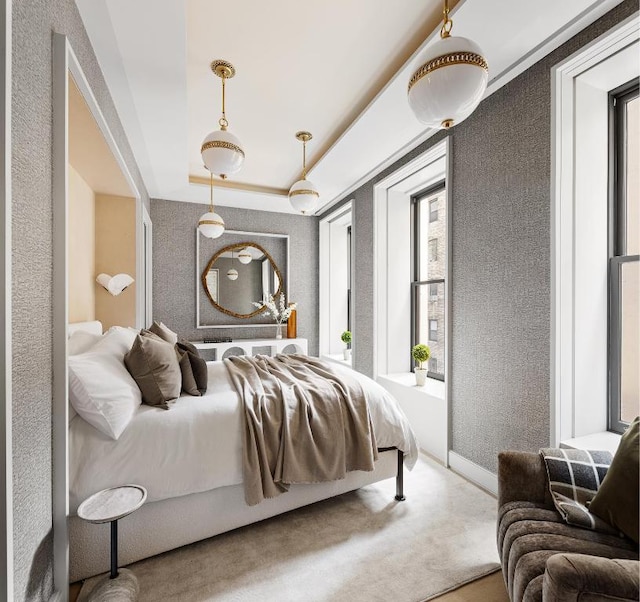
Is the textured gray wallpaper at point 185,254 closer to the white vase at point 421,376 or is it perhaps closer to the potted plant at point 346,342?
the potted plant at point 346,342

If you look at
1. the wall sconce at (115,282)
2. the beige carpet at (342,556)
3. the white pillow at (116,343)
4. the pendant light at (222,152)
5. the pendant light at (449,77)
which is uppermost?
the pendant light at (222,152)

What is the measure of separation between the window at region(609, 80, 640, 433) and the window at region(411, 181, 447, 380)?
150 cm

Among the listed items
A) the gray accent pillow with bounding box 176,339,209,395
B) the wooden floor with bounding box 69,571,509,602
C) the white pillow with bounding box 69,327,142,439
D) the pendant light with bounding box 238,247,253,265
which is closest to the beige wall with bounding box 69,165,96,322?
the gray accent pillow with bounding box 176,339,209,395

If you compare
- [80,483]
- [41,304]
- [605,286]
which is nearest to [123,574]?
[80,483]

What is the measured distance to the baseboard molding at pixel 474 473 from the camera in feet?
7.78

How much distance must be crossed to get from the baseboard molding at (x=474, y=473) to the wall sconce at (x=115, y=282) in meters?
3.10

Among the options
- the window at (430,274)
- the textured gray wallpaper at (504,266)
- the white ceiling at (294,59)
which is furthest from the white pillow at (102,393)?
the window at (430,274)

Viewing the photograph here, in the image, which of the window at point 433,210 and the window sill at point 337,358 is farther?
the window sill at point 337,358

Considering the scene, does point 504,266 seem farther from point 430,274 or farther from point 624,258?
point 430,274

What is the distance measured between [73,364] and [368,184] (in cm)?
332

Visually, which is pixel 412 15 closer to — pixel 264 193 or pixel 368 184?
pixel 368 184

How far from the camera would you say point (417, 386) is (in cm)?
337

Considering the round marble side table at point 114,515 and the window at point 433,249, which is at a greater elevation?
the window at point 433,249

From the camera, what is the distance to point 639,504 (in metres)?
1.18
